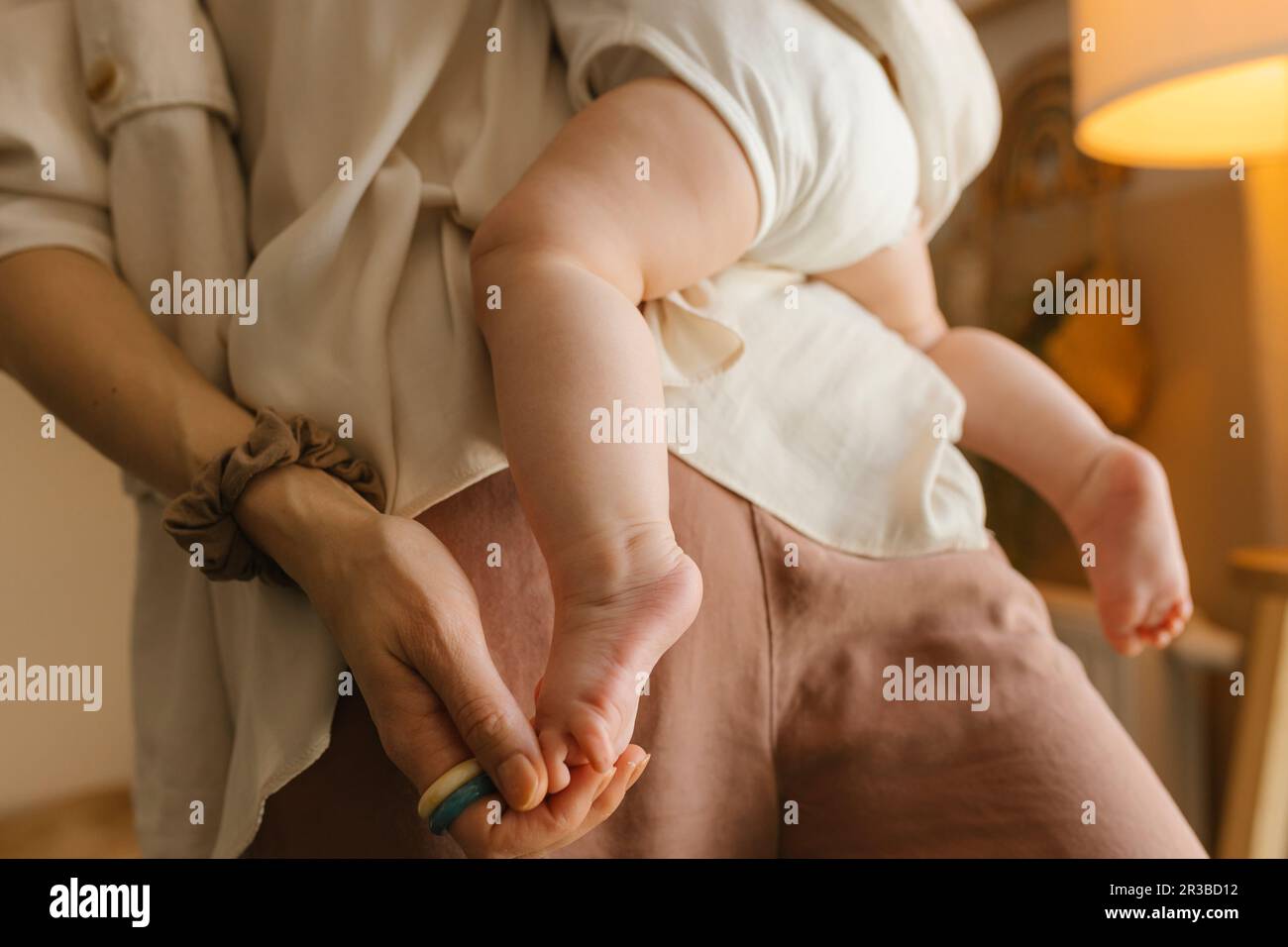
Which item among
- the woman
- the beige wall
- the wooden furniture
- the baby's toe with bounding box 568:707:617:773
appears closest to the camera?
the baby's toe with bounding box 568:707:617:773

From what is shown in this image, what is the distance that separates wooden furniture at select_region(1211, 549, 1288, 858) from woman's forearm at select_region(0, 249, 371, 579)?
1.07 m

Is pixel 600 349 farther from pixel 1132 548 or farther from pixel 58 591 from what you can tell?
pixel 58 591

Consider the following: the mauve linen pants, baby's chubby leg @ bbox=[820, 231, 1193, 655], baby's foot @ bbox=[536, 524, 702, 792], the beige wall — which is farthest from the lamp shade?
the beige wall

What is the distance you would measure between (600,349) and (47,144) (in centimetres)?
31

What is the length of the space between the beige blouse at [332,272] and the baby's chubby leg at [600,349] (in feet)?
0.14

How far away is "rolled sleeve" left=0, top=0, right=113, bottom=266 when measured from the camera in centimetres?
51

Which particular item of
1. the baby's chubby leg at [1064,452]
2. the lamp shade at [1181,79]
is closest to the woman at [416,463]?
the baby's chubby leg at [1064,452]

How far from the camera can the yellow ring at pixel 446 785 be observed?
1.26 ft

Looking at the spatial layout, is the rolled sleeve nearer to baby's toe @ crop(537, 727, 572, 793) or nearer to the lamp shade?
baby's toe @ crop(537, 727, 572, 793)

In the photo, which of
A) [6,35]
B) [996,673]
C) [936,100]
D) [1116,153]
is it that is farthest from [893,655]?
[1116,153]

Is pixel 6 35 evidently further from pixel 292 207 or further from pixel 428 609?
pixel 428 609

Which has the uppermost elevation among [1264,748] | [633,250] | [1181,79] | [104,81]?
[1181,79]

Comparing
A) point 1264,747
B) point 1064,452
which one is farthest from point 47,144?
point 1264,747

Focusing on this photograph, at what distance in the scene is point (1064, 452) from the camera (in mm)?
695
